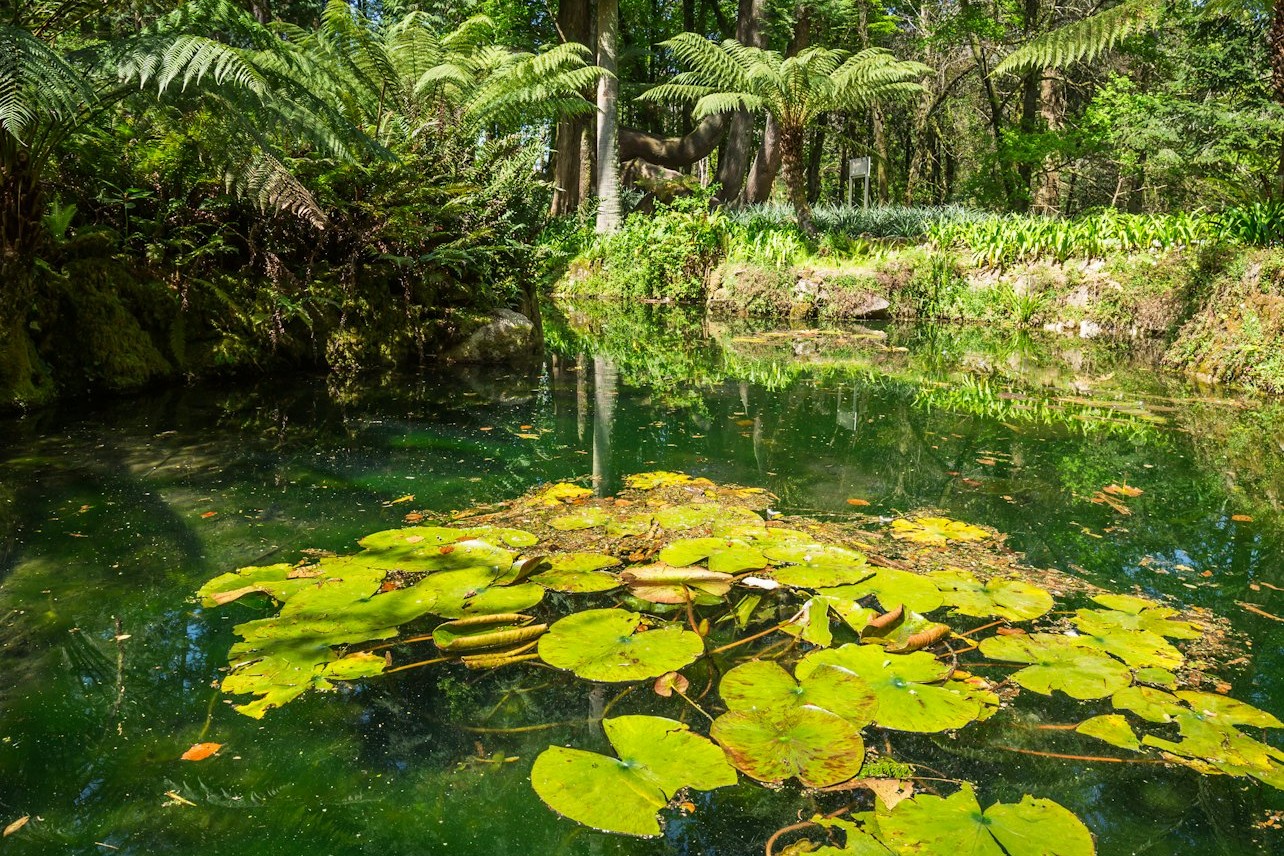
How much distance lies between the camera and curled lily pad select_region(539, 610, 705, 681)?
6.09ft

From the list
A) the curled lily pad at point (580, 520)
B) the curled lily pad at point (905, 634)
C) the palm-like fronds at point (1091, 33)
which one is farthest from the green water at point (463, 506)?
the palm-like fronds at point (1091, 33)

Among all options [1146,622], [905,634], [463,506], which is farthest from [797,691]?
[463,506]

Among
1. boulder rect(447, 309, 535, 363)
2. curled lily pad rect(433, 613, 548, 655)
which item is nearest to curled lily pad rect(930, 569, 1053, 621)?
curled lily pad rect(433, 613, 548, 655)

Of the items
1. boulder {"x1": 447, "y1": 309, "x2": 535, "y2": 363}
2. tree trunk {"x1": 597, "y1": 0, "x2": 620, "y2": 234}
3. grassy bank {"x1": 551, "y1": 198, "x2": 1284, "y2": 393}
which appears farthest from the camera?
tree trunk {"x1": 597, "y1": 0, "x2": 620, "y2": 234}

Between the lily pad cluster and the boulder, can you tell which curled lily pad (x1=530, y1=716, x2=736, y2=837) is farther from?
the boulder

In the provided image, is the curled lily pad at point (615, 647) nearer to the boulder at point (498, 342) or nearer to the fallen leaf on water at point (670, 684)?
the fallen leaf on water at point (670, 684)

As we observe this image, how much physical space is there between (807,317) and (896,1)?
37.0 ft

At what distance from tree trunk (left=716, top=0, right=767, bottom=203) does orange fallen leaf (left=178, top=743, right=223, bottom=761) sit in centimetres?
1337

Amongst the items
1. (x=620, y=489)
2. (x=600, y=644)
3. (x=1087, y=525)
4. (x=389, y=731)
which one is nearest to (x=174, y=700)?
(x=389, y=731)

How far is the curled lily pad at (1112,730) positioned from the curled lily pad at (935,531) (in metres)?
1.09

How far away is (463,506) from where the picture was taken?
3105 mm

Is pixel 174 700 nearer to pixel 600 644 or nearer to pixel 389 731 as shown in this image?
pixel 389 731

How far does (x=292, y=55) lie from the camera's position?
5.04 m

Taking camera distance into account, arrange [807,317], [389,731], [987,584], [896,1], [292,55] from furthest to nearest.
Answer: [896,1]
[807,317]
[292,55]
[987,584]
[389,731]
